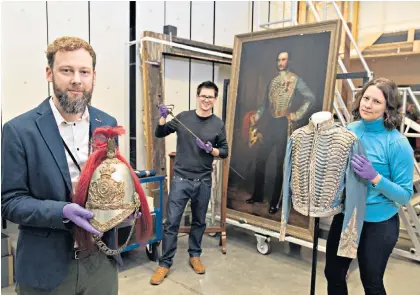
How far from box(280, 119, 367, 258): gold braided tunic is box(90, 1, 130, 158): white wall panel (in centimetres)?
220

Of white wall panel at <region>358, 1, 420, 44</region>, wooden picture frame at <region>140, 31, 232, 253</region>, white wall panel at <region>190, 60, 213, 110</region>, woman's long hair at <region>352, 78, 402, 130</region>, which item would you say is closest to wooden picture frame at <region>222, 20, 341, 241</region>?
wooden picture frame at <region>140, 31, 232, 253</region>

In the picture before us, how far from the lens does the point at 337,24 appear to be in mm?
3125

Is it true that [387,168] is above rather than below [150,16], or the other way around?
below

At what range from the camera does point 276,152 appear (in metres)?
3.50

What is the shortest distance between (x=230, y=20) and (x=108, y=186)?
3975mm

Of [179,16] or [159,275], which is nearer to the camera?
[159,275]

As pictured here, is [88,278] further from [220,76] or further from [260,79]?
[220,76]

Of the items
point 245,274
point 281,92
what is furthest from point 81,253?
point 281,92

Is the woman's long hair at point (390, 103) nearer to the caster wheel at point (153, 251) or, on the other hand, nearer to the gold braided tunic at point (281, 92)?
the gold braided tunic at point (281, 92)

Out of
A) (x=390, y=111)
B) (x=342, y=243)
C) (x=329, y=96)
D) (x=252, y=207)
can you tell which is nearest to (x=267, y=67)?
(x=329, y=96)

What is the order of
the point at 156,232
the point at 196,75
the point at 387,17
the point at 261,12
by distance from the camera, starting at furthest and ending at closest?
the point at 387,17 < the point at 261,12 < the point at 196,75 < the point at 156,232

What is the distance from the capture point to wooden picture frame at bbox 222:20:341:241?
3.15 meters

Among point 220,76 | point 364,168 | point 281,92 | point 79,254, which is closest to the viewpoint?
point 79,254

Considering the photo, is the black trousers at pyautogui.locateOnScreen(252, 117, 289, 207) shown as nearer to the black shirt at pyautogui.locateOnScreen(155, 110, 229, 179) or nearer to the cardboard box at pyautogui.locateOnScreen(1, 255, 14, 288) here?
the black shirt at pyautogui.locateOnScreen(155, 110, 229, 179)
